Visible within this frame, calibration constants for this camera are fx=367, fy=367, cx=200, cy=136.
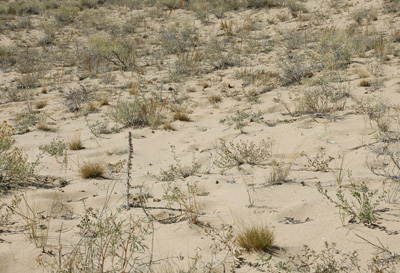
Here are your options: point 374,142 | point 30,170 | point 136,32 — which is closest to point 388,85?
point 374,142

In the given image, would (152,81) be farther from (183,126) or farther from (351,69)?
(351,69)

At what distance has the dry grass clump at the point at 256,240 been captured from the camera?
7.21 feet

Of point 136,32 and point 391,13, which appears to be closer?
point 391,13

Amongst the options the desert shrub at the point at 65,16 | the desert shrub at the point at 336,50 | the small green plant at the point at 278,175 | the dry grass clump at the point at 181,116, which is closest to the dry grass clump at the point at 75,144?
the dry grass clump at the point at 181,116

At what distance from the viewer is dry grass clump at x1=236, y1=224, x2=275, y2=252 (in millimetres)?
2197

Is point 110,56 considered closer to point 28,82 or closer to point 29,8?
point 28,82

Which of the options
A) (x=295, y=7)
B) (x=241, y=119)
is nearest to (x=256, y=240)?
(x=241, y=119)

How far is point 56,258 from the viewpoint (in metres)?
2.28

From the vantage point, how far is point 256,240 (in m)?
2.19

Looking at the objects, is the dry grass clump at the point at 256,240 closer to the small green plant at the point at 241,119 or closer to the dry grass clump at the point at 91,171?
the dry grass clump at the point at 91,171

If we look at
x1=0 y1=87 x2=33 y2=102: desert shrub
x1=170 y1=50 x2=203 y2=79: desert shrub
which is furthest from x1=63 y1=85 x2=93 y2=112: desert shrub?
x1=170 y1=50 x2=203 y2=79: desert shrub

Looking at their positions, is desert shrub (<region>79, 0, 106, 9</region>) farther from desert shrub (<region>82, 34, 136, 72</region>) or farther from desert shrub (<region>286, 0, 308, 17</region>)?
desert shrub (<region>286, 0, 308, 17</region>)

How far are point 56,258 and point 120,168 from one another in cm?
174

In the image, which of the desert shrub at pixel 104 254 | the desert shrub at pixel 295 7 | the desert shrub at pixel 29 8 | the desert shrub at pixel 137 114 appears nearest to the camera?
the desert shrub at pixel 104 254
